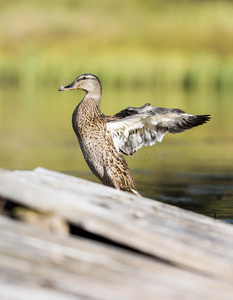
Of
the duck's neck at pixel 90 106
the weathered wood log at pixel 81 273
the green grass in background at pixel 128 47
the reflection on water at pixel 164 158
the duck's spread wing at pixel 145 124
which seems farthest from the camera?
the green grass in background at pixel 128 47

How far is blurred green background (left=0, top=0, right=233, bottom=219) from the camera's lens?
8609mm

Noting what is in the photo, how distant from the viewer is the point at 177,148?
11.1 meters

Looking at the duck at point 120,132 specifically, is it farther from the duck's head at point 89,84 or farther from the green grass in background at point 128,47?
the green grass in background at point 128,47

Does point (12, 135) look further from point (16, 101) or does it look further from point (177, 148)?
point (16, 101)

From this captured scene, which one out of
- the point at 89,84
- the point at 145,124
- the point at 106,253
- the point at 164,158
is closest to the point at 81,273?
the point at 106,253

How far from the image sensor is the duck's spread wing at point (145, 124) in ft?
18.7

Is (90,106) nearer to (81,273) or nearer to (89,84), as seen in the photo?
(89,84)

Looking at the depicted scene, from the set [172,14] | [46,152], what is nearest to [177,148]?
[46,152]

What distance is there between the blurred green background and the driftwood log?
331 centimetres

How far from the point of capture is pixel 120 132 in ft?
20.0

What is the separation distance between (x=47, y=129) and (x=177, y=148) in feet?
10.7

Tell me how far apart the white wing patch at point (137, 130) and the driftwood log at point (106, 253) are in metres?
2.96

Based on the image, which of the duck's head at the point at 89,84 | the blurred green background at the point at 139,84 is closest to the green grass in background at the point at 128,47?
the blurred green background at the point at 139,84

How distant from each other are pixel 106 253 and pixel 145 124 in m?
3.78
